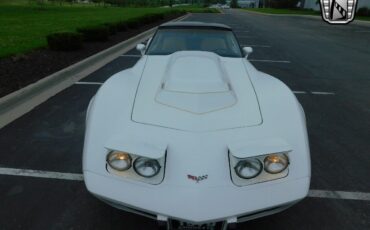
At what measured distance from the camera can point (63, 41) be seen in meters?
10.1

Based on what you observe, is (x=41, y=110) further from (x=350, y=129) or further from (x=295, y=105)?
(x=350, y=129)

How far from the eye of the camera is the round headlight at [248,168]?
2.63 meters

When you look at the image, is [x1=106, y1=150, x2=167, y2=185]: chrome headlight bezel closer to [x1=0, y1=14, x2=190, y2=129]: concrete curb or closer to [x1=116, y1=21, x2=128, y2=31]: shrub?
[x1=0, y1=14, x2=190, y2=129]: concrete curb

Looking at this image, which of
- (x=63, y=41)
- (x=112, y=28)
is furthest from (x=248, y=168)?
(x=112, y=28)

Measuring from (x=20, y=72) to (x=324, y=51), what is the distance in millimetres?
11359

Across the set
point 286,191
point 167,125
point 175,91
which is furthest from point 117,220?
point 286,191

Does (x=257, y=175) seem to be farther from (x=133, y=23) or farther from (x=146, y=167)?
(x=133, y=23)

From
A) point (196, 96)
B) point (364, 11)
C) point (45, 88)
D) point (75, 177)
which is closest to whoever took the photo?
point (196, 96)

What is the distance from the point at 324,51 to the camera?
1444 cm

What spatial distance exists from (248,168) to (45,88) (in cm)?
539

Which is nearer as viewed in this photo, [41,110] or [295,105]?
[295,105]

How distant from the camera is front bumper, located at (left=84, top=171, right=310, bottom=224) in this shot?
2469 mm

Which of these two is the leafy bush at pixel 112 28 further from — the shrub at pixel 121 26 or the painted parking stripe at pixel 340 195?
the painted parking stripe at pixel 340 195

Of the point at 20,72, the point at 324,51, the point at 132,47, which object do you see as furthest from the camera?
the point at 324,51
